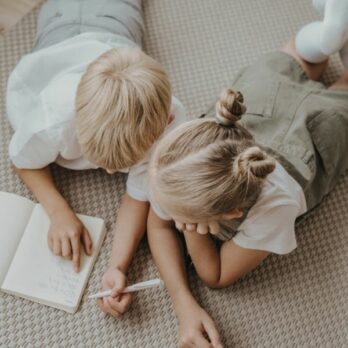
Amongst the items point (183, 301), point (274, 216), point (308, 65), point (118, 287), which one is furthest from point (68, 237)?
point (308, 65)

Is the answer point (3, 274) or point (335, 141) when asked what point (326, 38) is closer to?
point (335, 141)

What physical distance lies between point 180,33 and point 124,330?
0.70 metres

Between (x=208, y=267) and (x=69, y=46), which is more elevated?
(x=69, y=46)

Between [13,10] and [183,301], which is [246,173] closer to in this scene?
[183,301]

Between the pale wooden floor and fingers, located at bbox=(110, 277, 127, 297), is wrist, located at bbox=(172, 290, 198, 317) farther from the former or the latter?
the pale wooden floor

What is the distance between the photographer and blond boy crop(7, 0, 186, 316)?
67cm

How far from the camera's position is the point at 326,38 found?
92cm

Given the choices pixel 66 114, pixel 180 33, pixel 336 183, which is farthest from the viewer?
pixel 180 33

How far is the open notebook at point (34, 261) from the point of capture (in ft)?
2.71

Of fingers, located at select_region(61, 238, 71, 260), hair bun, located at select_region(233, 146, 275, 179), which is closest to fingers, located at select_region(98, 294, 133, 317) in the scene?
fingers, located at select_region(61, 238, 71, 260)

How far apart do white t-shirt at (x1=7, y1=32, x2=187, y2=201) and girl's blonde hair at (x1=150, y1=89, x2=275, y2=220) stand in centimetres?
19

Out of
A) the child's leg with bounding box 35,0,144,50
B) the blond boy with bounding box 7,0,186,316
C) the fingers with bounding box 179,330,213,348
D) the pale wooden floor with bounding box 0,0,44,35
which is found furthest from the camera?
the pale wooden floor with bounding box 0,0,44,35

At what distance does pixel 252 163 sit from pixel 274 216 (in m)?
0.18

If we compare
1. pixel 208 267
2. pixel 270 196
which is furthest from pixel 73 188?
pixel 270 196
